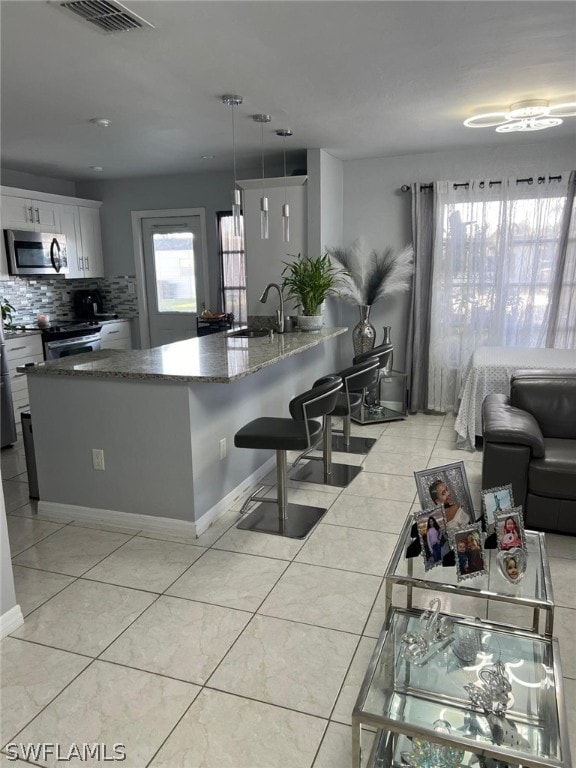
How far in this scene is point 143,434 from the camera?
319 centimetres

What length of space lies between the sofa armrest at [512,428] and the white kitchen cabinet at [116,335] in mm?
4581

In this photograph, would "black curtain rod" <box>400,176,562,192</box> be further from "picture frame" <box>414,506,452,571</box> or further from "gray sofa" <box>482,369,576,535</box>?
"picture frame" <box>414,506,452,571</box>

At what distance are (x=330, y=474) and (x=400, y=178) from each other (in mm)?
3239

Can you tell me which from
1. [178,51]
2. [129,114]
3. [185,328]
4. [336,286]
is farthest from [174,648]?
[185,328]

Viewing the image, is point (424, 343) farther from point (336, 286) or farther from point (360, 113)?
point (360, 113)

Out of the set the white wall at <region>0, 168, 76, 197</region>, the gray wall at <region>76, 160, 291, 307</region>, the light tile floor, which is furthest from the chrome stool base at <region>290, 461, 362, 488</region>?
the white wall at <region>0, 168, 76, 197</region>

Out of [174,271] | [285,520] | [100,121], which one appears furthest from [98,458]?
[174,271]

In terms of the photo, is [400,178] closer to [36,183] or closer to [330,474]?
[330,474]

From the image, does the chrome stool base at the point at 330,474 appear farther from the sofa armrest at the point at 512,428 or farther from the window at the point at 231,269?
the window at the point at 231,269

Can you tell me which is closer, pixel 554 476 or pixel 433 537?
pixel 433 537

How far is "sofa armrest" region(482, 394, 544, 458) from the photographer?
311 centimetres

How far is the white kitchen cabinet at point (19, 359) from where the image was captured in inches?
209

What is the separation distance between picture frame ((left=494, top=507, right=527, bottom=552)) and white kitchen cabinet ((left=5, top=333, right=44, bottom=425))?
14.6 ft

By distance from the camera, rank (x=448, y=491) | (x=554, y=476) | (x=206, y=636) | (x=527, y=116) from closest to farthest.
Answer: (x=448, y=491) < (x=206, y=636) < (x=554, y=476) < (x=527, y=116)
